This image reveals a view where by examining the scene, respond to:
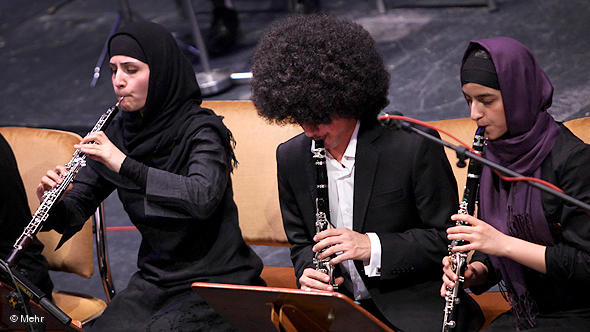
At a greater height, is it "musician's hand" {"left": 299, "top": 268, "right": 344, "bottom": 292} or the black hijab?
the black hijab

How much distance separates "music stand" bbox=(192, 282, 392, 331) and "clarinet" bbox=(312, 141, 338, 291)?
29 cm

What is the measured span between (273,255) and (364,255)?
1885 millimetres

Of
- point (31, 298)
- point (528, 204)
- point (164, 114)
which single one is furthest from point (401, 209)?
point (31, 298)

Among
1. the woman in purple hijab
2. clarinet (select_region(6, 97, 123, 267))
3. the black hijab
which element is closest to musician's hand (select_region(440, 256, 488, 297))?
the woman in purple hijab

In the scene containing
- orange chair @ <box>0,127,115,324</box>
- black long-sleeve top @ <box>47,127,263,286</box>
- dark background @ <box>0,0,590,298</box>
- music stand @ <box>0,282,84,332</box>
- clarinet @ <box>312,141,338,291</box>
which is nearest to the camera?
music stand @ <box>0,282,84,332</box>

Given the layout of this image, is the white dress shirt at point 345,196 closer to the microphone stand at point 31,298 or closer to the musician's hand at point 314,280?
the musician's hand at point 314,280

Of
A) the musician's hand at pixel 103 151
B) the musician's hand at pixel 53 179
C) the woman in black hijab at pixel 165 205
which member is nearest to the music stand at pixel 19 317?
the woman in black hijab at pixel 165 205

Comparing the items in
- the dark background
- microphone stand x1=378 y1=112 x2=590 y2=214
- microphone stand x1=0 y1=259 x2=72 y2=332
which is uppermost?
microphone stand x1=378 y1=112 x2=590 y2=214

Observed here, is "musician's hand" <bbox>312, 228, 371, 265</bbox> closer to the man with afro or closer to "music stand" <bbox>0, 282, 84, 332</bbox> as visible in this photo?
the man with afro

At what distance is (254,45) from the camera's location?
617cm

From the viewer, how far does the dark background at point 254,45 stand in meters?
4.48

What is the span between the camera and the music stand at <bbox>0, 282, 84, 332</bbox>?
2.16 meters

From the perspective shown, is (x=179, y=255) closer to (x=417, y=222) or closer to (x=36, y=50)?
(x=417, y=222)

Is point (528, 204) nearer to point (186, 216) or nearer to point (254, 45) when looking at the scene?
point (186, 216)
